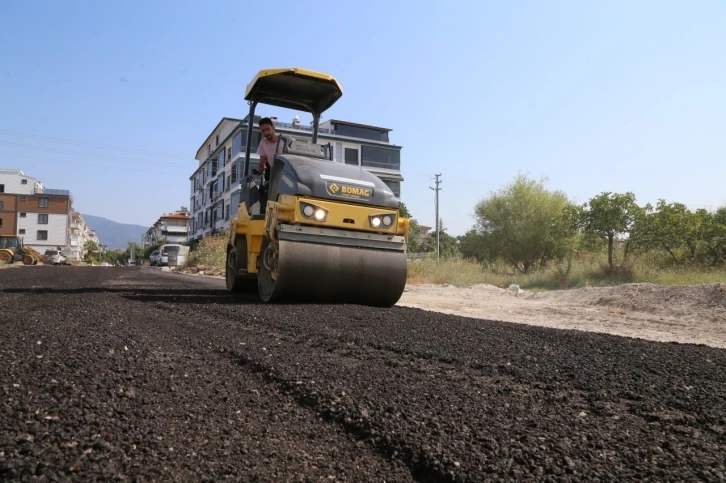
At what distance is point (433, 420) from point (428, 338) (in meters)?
2.08

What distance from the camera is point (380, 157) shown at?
46.3 meters

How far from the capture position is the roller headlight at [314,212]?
6341mm

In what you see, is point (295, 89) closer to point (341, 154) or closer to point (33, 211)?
point (341, 154)

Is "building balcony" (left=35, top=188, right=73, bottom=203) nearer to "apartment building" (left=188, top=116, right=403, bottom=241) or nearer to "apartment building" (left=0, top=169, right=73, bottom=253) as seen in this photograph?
"apartment building" (left=0, top=169, right=73, bottom=253)

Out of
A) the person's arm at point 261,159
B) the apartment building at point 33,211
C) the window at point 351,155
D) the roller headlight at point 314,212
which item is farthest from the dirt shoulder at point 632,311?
the apartment building at point 33,211

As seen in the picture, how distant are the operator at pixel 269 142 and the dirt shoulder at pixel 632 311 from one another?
3.23m

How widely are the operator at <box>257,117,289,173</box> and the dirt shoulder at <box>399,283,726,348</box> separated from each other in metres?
3.23

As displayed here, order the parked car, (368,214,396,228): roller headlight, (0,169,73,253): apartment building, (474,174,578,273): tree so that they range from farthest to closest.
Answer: (0,169,73,253): apartment building < the parked car < (474,174,578,273): tree < (368,214,396,228): roller headlight

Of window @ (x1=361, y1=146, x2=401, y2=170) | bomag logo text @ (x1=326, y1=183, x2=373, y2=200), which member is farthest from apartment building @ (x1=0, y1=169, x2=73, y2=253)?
bomag logo text @ (x1=326, y1=183, x2=373, y2=200)

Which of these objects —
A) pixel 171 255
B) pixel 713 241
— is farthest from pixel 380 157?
pixel 713 241

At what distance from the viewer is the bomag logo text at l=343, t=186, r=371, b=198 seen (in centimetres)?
664

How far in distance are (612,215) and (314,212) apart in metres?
12.1

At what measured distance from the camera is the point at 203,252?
27.1 metres

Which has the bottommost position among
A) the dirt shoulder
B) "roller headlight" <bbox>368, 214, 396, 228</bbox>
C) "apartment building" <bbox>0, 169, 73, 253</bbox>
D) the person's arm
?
the dirt shoulder
